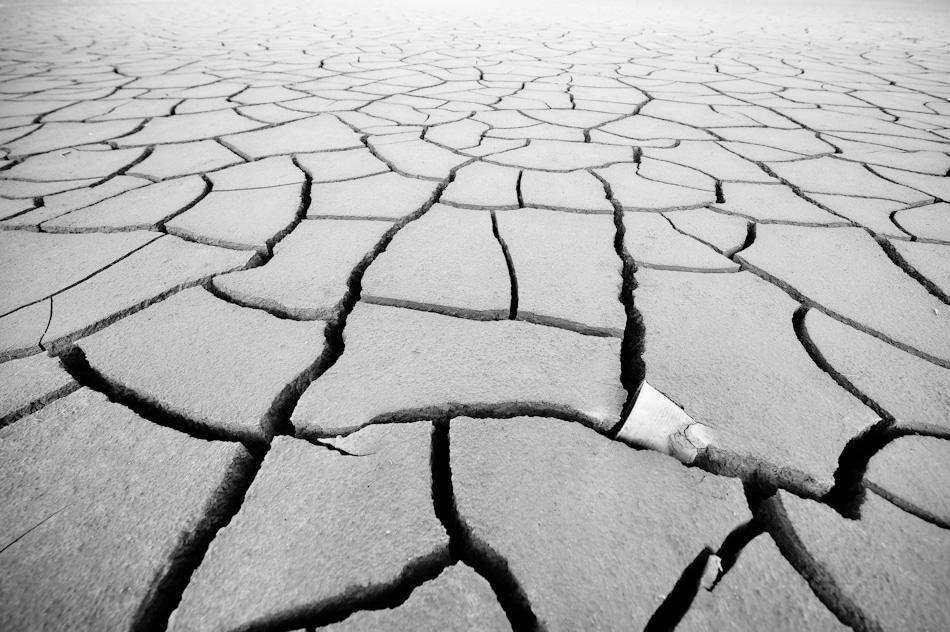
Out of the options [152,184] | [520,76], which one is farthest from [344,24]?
[152,184]

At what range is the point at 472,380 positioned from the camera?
81 centimetres

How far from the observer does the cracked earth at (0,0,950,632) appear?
1.78 feet

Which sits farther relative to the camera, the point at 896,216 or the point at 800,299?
the point at 896,216

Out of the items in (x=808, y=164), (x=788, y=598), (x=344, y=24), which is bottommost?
(x=788, y=598)

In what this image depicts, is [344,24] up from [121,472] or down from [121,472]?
→ up

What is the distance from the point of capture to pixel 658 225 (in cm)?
133

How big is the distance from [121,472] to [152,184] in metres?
1.27

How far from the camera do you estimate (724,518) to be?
0.61 m

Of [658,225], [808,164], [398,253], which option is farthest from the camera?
[808,164]

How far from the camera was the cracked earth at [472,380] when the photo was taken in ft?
1.78

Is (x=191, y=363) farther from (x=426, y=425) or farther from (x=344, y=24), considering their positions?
(x=344, y=24)

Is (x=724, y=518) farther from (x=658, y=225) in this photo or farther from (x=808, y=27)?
(x=808, y=27)

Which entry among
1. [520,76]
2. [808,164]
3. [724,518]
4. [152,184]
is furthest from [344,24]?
[724,518]

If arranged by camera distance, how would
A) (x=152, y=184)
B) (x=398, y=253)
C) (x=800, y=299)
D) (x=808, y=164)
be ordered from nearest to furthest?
(x=800, y=299) < (x=398, y=253) < (x=152, y=184) < (x=808, y=164)
